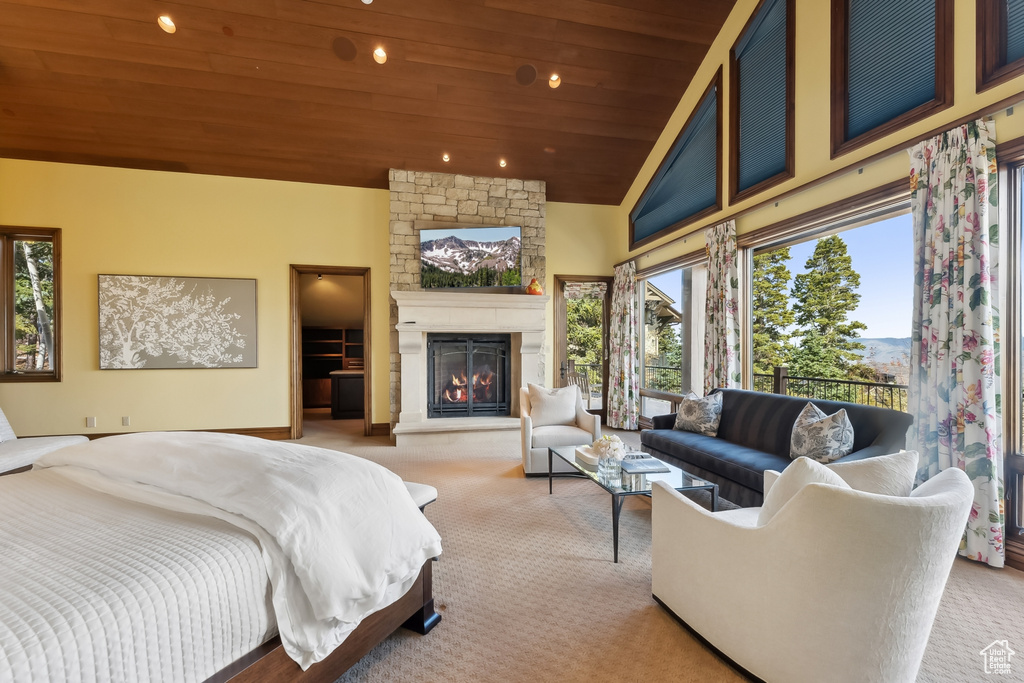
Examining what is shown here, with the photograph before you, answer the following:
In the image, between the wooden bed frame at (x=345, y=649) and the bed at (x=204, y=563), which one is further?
the wooden bed frame at (x=345, y=649)

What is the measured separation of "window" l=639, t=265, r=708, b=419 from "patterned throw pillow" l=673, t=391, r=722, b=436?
1.25 metres

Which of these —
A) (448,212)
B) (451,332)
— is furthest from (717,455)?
(448,212)

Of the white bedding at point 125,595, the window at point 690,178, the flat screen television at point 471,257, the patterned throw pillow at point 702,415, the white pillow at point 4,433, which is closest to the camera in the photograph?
the white bedding at point 125,595

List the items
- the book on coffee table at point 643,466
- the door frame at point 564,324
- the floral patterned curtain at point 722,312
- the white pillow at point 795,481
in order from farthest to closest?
the door frame at point 564,324, the floral patterned curtain at point 722,312, the book on coffee table at point 643,466, the white pillow at point 795,481

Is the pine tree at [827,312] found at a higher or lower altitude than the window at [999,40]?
lower

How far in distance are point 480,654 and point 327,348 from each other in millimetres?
7132

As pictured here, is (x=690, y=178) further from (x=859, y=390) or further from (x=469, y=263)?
(x=859, y=390)

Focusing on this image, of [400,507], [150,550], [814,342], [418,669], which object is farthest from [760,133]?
[150,550]

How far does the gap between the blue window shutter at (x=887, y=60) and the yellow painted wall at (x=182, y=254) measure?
473cm

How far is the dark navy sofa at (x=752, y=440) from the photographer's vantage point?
2.73 m

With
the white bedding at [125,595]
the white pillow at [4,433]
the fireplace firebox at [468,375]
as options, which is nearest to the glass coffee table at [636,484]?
the white bedding at [125,595]

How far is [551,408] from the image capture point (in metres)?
4.27

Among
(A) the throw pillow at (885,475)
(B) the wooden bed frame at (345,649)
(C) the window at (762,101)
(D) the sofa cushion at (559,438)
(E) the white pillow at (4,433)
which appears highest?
(C) the window at (762,101)

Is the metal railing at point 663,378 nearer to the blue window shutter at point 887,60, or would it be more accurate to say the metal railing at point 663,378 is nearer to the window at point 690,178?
the window at point 690,178
